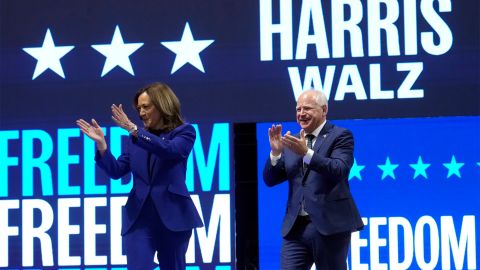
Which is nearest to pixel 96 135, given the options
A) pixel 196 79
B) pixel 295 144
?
pixel 295 144

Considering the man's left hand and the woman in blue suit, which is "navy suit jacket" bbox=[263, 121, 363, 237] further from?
the woman in blue suit

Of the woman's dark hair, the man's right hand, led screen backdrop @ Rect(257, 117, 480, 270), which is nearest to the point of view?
the man's right hand

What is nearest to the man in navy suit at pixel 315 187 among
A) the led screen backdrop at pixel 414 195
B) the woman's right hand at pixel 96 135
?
the woman's right hand at pixel 96 135

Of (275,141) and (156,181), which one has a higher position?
(275,141)

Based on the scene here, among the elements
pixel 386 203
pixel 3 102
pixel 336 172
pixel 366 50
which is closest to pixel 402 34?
pixel 366 50

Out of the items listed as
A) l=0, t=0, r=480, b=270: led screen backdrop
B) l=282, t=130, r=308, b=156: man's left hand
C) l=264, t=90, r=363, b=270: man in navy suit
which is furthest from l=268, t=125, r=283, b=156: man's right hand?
l=0, t=0, r=480, b=270: led screen backdrop

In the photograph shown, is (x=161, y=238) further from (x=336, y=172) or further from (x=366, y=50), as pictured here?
(x=366, y=50)

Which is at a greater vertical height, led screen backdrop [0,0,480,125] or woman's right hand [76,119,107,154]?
led screen backdrop [0,0,480,125]

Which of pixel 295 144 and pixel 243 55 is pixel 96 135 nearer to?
pixel 295 144

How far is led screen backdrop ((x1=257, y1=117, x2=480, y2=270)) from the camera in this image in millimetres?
6219

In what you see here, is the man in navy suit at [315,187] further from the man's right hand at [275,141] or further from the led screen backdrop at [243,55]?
the led screen backdrop at [243,55]

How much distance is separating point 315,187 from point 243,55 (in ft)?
7.08

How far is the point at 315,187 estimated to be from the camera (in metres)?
4.50

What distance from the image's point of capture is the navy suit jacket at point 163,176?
4.56 meters
